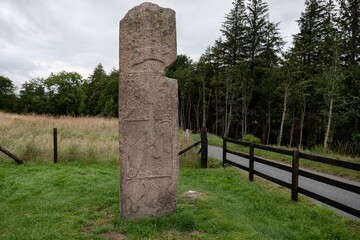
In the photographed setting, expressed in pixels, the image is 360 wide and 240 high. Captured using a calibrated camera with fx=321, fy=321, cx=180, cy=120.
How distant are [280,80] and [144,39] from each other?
30656mm

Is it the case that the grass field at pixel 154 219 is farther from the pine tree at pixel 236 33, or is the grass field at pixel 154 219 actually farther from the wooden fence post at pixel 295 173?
the pine tree at pixel 236 33

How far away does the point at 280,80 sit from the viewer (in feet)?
113

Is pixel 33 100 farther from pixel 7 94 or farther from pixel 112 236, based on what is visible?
pixel 112 236

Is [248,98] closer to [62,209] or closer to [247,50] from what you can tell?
[247,50]

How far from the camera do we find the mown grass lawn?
5.18m

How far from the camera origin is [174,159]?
616cm

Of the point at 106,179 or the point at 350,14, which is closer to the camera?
the point at 106,179

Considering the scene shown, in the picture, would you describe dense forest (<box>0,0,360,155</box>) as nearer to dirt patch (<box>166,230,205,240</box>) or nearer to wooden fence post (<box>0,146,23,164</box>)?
wooden fence post (<box>0,146,23,164</box>)

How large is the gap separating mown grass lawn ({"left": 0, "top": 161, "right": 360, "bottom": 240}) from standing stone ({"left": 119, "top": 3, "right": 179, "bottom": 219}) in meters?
0.48

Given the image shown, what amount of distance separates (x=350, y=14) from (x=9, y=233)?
107ft

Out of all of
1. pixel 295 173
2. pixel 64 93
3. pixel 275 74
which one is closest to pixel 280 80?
pixel 275 74

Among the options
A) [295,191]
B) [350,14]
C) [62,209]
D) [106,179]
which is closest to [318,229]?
[295,191]

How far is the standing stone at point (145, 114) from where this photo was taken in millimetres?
5926

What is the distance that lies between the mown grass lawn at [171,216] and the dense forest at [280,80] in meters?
18.5
